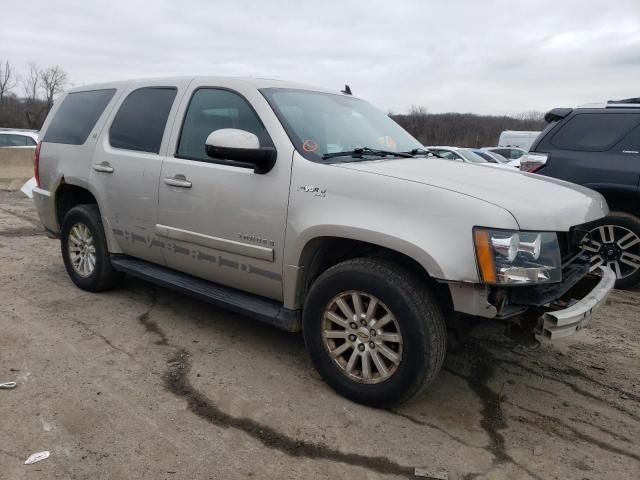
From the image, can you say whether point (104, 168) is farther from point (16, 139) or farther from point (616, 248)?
point (16, 139)

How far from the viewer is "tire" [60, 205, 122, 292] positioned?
469 centimetres

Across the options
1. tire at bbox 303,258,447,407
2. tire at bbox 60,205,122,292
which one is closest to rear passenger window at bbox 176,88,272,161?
tire at bbox 303,258,447,407

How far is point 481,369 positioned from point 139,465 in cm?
230

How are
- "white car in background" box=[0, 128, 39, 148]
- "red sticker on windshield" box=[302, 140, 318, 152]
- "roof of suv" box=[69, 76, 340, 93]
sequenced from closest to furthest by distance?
"red sticker on windshield" box=[302, 140, 318, 152]
"roof of suv" box=[69, 76, 340, 93]
"white car in background" box=[0, 128, 39, 148]

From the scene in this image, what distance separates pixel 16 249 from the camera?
679 cm

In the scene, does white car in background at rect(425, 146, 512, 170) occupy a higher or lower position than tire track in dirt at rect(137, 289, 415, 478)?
higher

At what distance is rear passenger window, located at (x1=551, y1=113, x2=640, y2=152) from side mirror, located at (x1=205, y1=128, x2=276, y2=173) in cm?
386

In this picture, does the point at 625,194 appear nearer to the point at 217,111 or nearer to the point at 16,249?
the point at 217,111

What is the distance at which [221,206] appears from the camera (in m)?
3.54

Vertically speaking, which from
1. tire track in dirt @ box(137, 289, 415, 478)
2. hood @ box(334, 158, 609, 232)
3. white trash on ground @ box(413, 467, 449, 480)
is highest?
hood @ box(334, 158, 609, 232)

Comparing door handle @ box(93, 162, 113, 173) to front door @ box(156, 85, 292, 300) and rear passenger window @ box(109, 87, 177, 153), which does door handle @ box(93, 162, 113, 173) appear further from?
front door @ box(156, 85, 292, 300)

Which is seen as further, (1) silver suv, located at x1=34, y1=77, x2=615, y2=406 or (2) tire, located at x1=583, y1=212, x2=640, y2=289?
(2) tire, located at x1=583, y1=212, x2=640, y2=289

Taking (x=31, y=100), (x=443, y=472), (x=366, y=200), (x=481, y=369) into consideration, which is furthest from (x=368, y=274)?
(x=31, y=100)

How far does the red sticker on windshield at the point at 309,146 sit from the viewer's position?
3.29m
